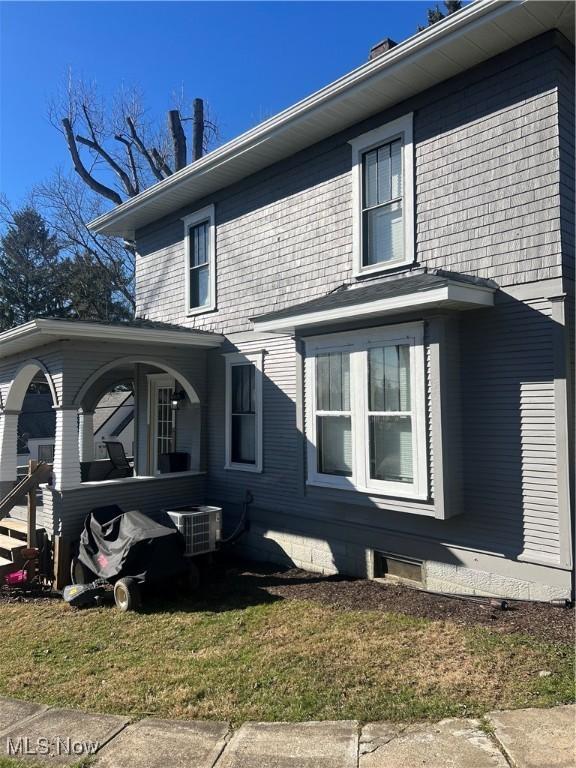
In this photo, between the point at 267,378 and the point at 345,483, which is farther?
the point at 267,378

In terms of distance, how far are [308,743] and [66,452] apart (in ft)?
18.1

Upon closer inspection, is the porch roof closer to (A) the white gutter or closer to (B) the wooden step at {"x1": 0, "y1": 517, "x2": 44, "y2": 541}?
(A) the white gutter

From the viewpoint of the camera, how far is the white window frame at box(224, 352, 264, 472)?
8.32 m

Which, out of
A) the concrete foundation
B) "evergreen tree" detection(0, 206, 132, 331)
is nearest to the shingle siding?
the concrete foundation

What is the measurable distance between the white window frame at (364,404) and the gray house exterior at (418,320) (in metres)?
0.02

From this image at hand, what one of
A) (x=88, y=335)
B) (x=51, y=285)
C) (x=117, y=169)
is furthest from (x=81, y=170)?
(x=88, y=335)

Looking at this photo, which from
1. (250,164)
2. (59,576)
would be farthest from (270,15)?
(59,576)

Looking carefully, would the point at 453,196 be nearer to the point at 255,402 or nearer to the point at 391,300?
the point at 391,300

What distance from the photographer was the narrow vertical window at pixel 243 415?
864 centimetres

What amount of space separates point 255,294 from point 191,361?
1.60 m

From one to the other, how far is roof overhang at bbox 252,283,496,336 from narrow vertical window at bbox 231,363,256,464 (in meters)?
1.94

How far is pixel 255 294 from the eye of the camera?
8.62m

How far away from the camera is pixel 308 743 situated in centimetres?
319

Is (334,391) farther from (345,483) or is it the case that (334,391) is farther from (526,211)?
(526,211)
